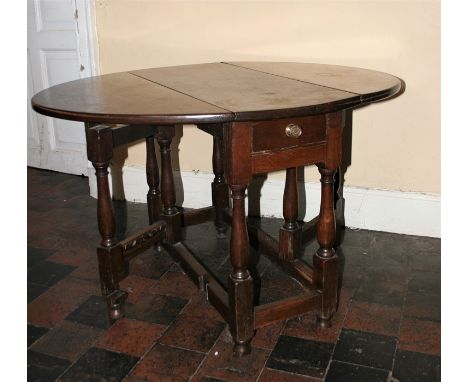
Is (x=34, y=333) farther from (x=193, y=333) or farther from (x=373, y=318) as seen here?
(x=373, y=318)

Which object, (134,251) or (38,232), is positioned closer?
(134,251)

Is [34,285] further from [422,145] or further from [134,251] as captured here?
[422,145]

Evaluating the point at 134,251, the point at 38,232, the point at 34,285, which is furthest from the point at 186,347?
the point at 38,232

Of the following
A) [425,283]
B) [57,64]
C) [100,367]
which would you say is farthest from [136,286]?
[57,64]

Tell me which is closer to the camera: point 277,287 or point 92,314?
point 92,314

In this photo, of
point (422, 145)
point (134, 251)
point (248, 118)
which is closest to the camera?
point (248, 118)

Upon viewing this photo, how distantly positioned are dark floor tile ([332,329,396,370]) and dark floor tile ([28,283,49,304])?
1.38 m

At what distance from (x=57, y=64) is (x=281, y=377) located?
3007 mm

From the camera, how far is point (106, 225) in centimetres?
231

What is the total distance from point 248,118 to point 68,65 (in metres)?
2.70

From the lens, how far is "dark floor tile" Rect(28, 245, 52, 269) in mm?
2949

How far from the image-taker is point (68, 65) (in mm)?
4055

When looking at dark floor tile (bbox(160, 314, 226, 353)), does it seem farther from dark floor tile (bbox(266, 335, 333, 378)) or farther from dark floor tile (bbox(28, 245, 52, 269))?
dark floor tile (bbox(28, 245, 52, 269))

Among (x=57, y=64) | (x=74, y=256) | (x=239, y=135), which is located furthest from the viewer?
(x=57, y=64)
